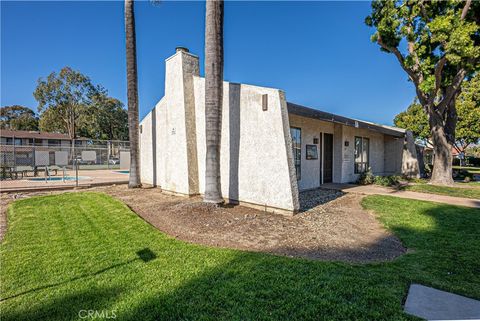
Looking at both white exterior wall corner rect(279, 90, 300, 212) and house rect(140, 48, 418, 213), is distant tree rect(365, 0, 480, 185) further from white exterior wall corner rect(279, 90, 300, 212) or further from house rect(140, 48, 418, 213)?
white exterior wall corner rect(279, 90, 300, 212)

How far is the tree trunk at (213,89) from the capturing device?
20.5ft

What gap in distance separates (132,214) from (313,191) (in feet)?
22.0

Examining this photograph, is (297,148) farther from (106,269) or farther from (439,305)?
(106,269)

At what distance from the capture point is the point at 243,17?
468 inches

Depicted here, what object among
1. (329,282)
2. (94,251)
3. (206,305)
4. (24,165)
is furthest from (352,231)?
(24,165)

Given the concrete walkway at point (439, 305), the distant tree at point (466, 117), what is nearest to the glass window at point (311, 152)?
the concrete walkway at point (439, 305)

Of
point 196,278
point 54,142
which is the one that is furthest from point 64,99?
point 196,278

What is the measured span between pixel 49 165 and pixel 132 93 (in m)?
11.2

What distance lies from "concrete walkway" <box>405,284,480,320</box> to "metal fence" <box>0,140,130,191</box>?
39.7 ft

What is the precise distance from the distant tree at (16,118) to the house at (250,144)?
54883 millimetres

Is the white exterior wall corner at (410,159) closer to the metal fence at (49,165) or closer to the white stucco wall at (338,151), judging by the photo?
the white stucco wall at (338,151)

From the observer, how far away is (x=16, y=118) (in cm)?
5038

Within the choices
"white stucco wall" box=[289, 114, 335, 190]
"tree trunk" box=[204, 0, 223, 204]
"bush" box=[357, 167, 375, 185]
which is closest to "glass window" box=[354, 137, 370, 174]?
"bush" box=[357, 167, 375, 185]

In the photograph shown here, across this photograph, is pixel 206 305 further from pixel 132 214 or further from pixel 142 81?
pixel 142 81
